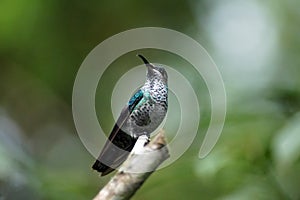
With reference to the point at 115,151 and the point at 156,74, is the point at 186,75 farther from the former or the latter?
the point at 115,151

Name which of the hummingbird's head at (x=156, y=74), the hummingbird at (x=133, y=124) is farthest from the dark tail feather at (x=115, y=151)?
the hummingbird's head at (x=156, y=74)

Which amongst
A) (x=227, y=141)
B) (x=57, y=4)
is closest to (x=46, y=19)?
(x=57, y=4)

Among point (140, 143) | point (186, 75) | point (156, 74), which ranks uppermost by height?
point (186, 75)

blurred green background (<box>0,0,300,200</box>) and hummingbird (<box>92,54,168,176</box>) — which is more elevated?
blurred green background (<box>0,0,300,200</box>)

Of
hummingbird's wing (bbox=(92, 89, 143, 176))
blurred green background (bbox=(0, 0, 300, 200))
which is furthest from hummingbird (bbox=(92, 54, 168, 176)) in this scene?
blurred green background (bbox=(0, 0, 300, 200))

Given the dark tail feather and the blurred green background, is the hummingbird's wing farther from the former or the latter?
the blurred green background

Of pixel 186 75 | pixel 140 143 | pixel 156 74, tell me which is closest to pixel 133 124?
pixel 140 143

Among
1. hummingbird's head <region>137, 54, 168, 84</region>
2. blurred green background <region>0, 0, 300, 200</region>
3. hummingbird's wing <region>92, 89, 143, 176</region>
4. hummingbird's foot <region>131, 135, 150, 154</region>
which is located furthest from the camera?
blurred green background <region>0, 0, 300, 200</region>
